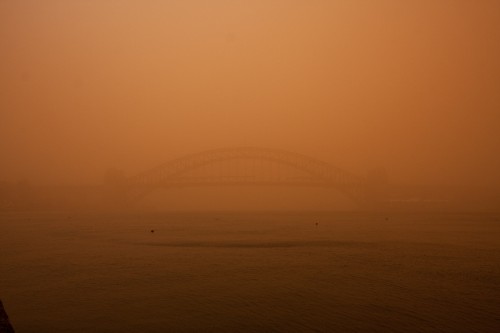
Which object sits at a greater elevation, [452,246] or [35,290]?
[35,290]

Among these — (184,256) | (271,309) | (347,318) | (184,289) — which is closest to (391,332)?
(347,318)

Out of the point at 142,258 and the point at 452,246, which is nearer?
the point at 142,258

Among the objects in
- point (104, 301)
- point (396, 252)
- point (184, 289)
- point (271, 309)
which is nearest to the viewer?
point (271, 309)

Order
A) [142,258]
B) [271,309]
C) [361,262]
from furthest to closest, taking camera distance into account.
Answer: [142,258] < [361,262] < [271,309]

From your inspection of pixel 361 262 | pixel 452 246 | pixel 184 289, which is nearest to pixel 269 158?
pixel 452 246

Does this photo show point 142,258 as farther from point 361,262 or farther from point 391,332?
point 391,332

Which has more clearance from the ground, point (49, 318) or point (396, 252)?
point (49, 318)

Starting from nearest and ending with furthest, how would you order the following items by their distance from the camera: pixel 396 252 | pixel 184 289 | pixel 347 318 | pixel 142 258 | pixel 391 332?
pixel 391 332 < pixel 347 318 < pixel 184 289 < pixel 142 258 < pixel 396 252

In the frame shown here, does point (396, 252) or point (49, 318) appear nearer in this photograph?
point (49, 318)

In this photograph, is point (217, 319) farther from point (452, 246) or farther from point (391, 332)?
point (452, 246)
